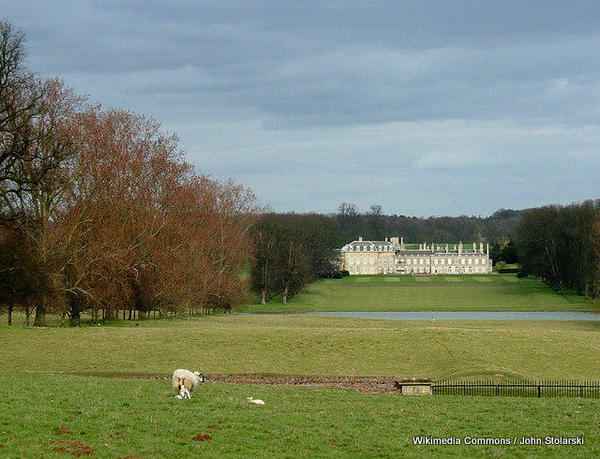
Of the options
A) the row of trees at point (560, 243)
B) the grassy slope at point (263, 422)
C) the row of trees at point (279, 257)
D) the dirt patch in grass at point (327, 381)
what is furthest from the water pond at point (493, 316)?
the grassy slope at point (263, 422)

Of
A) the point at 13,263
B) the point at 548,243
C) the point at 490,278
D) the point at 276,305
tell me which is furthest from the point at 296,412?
the point at 490,278

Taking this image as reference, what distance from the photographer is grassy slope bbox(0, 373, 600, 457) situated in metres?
14.5

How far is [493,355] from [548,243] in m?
87.4

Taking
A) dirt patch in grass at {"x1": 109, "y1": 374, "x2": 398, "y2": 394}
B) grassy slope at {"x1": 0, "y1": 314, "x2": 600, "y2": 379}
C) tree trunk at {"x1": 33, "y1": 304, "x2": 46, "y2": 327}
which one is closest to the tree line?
tree trunk at {"x1": 33, "y1": 304, "x2": 46, "y2": 327}

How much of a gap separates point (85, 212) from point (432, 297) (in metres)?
79.1

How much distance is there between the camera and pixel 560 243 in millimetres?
117750

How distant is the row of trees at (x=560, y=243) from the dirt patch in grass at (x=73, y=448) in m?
99.4

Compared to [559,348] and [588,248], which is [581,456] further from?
[588,248]

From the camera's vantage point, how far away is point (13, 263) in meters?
44.8

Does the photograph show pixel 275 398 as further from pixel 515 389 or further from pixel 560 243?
pixel 560 243

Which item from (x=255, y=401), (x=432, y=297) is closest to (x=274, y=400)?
(x=255, y=401)

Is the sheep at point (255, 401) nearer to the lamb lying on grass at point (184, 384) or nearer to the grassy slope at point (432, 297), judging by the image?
the lamb lying on grass at point (184, 384)

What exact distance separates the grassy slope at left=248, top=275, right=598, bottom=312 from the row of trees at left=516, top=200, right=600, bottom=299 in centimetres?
304

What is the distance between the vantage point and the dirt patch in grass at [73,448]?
13.4 metres
